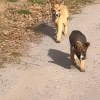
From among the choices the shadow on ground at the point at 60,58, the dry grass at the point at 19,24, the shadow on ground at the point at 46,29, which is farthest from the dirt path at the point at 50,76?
the shadow on ground at the point at 46,29

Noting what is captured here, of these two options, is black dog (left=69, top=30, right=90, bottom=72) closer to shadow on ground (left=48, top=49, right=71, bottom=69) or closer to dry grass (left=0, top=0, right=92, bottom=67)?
shadow on ground (left=48, top=49, right=71, bottom=69)

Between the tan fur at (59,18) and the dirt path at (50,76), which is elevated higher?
the tan fur at (59,18)

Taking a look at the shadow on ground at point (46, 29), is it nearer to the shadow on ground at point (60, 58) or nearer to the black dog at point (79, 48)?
the shadow on ground at point (60, 58)

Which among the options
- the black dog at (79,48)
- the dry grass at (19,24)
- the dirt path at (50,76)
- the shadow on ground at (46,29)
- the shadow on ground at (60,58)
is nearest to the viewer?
the dirt path at (50,76)

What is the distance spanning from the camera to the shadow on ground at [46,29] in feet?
39.1

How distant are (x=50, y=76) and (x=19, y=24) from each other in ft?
18.0

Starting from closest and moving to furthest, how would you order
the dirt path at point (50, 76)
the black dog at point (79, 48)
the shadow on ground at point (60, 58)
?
the dirt path at point (50, 76)
the black dog at point (79, 48)
the shadow on ground at point (60, 58)

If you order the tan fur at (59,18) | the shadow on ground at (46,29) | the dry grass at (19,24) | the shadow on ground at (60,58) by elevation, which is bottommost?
the shadow on ground at (46,29)

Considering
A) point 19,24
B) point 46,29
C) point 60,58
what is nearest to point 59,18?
point 46,29

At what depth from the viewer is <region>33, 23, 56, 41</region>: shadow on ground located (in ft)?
39.1

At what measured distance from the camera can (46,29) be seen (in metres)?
12.6

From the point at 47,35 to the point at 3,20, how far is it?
2614 millimetres

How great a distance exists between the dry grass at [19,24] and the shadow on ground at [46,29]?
25 centimetres

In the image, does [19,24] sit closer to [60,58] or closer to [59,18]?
[59,18]
